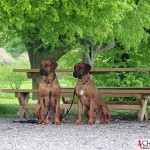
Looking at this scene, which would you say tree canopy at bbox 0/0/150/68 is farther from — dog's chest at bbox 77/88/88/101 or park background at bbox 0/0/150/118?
Result: dog's chest at bbox 77/88/88/101

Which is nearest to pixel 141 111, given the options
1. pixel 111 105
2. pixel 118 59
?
pixel 111 105

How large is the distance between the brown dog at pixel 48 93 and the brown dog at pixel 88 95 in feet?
1.64

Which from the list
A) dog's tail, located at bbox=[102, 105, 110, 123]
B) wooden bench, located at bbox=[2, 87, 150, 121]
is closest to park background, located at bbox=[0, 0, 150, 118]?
wooden bench, located at bbox=[2, 87, 150, 121]

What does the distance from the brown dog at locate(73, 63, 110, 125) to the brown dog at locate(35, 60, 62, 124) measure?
500 millimetres

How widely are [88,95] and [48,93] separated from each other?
95 cm

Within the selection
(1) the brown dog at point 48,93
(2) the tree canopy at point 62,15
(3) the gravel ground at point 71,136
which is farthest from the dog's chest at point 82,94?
(2) the tree canopy at point 62,15

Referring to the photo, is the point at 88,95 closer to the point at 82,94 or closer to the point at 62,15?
the point at 82,94

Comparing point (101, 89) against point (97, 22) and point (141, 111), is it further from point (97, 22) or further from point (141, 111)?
point (97, 22)

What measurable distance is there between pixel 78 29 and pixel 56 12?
0.83 metres

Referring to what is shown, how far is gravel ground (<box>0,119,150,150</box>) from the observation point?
8.36 meters

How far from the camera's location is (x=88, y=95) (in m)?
12.0

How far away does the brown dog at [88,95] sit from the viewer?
1202 cm

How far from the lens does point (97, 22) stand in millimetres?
12000

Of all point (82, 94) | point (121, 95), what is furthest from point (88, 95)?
point (121, 95)
